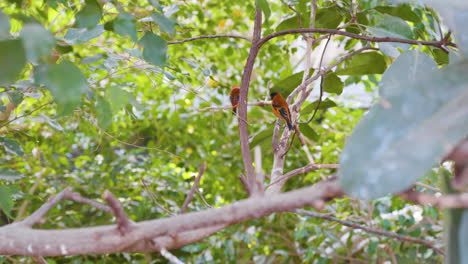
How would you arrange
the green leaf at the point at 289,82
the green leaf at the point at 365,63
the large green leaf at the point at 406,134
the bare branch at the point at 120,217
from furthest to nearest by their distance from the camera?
the green leaf at the point at 289,82 < the green leaf at the point at 365,63 < the bare branch at the point at 120,217 < the large green leaf at the point at 406,134

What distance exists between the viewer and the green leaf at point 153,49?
0.62m

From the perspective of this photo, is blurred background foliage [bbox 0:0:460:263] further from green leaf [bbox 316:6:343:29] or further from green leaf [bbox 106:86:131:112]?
green leaf [bbox 106:86:131:112]

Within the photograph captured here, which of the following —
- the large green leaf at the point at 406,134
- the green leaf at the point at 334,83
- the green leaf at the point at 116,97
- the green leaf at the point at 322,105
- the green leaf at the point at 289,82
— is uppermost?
the green leaf at the point at 289,82

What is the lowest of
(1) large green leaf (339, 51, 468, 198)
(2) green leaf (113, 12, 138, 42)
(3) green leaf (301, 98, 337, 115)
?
(1) large green leaf (339, 51, 468, 198)

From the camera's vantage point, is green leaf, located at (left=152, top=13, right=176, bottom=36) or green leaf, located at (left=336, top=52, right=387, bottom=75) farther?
green leaf, located at (left=336, top=52, right=387, bottom=75)

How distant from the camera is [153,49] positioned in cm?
63

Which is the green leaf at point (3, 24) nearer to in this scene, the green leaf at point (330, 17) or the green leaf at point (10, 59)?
the green leaf at point (10, 59)

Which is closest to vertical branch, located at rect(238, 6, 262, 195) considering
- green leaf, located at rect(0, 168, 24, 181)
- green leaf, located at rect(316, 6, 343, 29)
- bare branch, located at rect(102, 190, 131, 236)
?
green leaf, located at rect(316, 6, 343, 29)

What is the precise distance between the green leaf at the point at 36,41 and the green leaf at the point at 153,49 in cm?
21

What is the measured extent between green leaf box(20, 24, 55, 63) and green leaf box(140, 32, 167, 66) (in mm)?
207

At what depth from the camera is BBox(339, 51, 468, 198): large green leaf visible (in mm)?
337

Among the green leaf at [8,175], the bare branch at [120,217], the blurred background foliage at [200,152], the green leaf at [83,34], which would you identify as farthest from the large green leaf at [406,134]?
the green leaf at [8,175]

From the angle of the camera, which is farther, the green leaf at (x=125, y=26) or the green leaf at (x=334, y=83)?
the green leaf at (x=334, y=83)

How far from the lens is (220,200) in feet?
8.42
